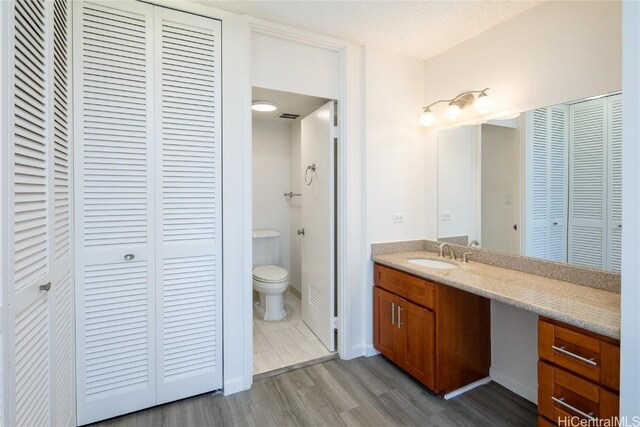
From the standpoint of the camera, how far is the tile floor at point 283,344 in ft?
8.01

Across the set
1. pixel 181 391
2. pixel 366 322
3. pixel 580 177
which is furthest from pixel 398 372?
pixel 580 177

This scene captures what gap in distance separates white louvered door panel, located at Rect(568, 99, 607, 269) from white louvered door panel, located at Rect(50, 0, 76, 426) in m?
2.62

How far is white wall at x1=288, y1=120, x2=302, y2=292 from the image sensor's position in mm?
3881

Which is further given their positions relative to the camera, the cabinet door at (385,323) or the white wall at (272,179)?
the white wall at (272,179)

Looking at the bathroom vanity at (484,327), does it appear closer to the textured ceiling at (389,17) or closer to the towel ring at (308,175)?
the towel ring at (308,175)

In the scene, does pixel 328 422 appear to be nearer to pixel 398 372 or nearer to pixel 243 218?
pixel 398 372

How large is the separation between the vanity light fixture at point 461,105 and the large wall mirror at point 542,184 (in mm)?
127

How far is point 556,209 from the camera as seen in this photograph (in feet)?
6.15

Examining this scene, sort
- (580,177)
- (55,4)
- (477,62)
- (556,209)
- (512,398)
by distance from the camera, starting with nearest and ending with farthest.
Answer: (55,4), (580,177), (556,209), (512,398), (477,62)

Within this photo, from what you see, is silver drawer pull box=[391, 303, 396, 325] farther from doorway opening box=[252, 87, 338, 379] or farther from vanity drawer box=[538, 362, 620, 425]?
vanity drawer box=[538, 362, 620, 425]

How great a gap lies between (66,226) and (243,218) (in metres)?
0.92

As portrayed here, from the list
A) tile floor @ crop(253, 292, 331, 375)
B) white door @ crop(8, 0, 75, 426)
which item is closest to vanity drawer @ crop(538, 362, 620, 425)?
tile floor @ crop(253, 292, 331, 375)

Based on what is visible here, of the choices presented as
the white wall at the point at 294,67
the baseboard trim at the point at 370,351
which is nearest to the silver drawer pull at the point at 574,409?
the baseboard trim at the point at 370,351

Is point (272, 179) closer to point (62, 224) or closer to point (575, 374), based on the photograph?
point (62, 224)
